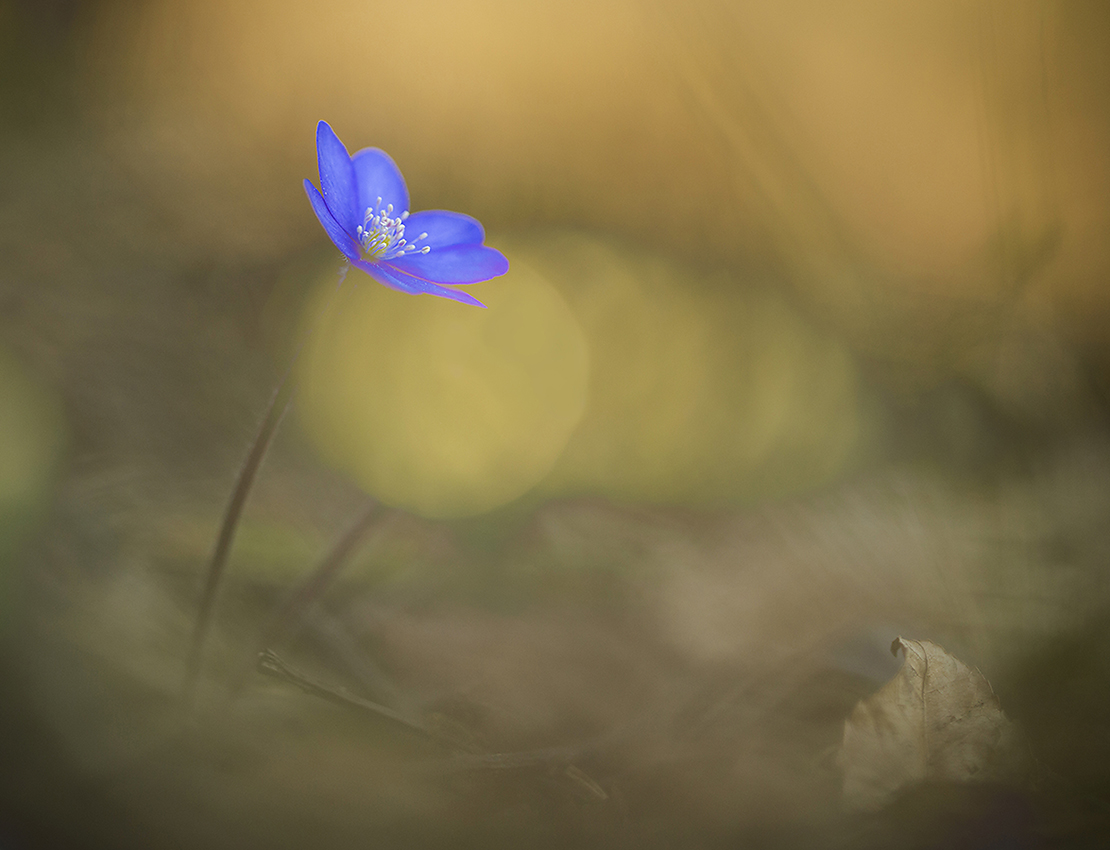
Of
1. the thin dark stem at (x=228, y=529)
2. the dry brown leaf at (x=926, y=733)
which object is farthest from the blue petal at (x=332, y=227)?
the dry brown leaf at (x=926, y=733)

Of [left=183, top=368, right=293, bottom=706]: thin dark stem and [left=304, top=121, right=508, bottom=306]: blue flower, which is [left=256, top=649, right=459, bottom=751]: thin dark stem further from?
[left=304, top=121, right=508, bottom=306]: blue flower

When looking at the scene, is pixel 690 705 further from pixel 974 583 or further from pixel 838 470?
pixel 838 470

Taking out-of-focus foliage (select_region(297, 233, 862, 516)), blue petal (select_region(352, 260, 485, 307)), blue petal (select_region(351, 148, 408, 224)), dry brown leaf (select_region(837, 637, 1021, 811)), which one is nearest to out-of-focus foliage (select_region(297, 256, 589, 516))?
out-of-focus foliage (select_region(297, 233, 862, 516))

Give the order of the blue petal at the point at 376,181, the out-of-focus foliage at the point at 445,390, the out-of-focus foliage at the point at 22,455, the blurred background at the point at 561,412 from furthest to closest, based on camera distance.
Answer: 1. the out-of-focus foliage at the point at 445,390
2. the blue petal at the point at 376,181
3. the out-of-focus foliage at the point at 22,455
4. the blurred background at the point at 561,412

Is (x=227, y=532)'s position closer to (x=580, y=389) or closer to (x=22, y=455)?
(x=22, y=455)

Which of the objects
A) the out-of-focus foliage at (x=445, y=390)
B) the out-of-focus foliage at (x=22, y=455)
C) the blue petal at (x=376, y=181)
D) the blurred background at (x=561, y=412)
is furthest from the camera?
the out-of-focus foliage at (x=445, y=390)

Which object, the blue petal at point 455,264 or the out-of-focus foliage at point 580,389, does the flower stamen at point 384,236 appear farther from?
the out-of-focus foliage at point 580,389
